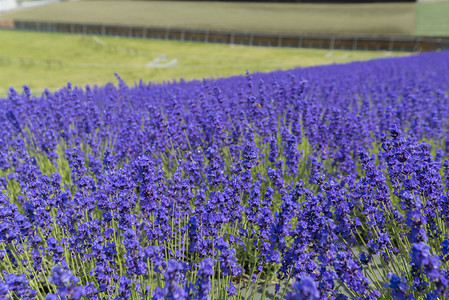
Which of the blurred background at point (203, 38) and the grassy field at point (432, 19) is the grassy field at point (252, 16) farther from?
the grassy field at point (432, 19)

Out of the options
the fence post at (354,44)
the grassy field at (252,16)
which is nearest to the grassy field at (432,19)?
the grassy field at (252,16)

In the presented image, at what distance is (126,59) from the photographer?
26.4 m

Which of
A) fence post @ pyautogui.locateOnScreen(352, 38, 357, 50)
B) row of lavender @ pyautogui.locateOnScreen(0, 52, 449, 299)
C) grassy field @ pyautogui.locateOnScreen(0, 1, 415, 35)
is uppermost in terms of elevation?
grassy field @ pyautogui.locateOnScreen(0, 1, 415, 35)

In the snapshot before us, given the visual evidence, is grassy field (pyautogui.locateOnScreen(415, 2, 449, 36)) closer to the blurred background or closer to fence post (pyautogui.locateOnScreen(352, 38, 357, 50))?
the blurred background

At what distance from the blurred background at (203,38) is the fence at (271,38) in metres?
0.09

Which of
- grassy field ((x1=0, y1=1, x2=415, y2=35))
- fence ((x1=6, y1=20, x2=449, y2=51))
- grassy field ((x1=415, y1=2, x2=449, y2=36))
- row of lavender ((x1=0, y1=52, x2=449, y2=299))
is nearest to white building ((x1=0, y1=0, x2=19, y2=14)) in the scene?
grassy field ((x1=0, y1=1, x2=415, y2=35))

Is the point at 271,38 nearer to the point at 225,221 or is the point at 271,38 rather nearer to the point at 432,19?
the point at 432,19

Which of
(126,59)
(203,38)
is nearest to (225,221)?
(126,59)

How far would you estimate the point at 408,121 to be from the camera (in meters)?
5.61

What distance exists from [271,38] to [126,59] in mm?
15234

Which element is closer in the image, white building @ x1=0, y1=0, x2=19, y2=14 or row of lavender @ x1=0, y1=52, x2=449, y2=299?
row of lavender @ x1=0, y1=52, x2=449, y2=299

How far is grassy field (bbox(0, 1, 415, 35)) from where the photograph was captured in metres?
37.0

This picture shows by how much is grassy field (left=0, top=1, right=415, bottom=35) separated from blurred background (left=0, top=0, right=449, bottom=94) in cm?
12

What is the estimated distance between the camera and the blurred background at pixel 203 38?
22.2 meters
